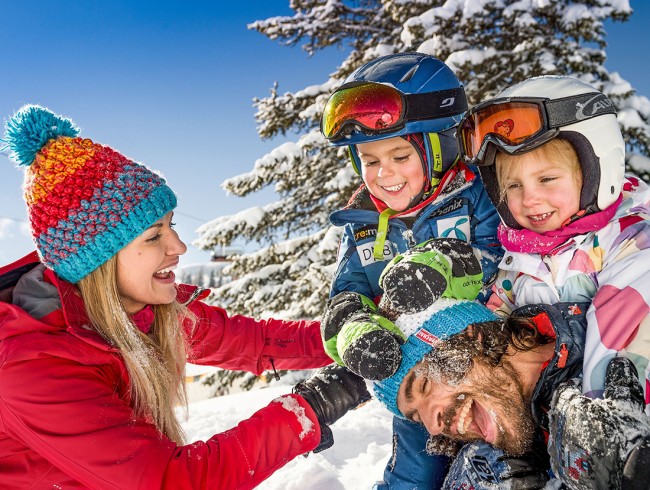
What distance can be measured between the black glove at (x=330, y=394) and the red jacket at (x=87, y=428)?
0.06 m

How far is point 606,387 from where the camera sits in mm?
1566

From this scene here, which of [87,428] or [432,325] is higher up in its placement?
[432,325]

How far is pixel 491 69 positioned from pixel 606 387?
728cm

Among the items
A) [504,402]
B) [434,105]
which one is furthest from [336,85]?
[504,402]

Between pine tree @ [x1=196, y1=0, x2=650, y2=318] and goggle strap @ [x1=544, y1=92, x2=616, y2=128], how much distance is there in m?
5.53

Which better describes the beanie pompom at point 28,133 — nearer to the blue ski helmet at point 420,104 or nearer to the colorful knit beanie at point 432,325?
the blue ski helmet at point 420,104

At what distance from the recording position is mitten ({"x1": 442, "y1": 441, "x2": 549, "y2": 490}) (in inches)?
73.0

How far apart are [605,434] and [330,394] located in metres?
1.18

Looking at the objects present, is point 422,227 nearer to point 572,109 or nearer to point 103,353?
point 572,109

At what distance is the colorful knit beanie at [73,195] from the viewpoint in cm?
210

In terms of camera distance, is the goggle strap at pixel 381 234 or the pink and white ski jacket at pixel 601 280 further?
the goggle strap at pixel 381 234

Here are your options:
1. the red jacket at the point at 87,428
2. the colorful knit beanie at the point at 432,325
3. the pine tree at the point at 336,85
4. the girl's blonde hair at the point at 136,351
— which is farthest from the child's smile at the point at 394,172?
the pine tree at the point at 336,85

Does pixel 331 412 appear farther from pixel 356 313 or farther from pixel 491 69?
pixel 491 69

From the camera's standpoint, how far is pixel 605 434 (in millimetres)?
1402
